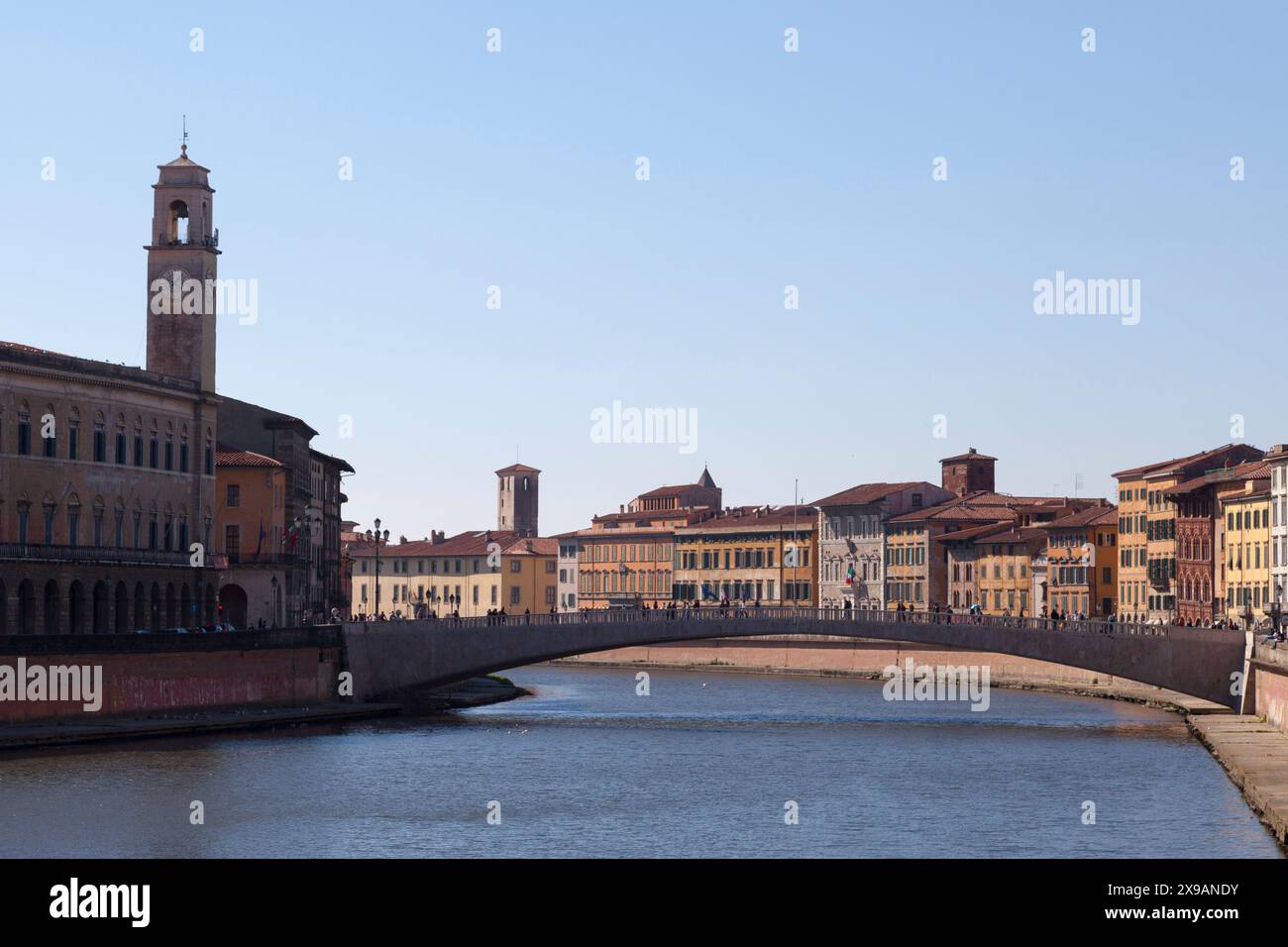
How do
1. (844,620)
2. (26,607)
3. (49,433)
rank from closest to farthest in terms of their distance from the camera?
(26,607), (49,433), (844,620)

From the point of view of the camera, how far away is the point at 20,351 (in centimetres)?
8275

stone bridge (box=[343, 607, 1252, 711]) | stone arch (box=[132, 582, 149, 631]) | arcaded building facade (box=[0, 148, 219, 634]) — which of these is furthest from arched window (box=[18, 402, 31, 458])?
stone bridge (box=[343, 607, 1252, 711])

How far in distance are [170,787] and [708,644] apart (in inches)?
3814

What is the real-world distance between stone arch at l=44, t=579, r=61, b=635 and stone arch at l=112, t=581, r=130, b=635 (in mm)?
4288

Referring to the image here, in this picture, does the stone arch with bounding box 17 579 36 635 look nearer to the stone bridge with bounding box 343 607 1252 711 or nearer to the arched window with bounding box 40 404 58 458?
the arched window with bounding box 40 404 58 458

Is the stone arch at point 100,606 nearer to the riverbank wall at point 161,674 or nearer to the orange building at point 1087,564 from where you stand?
the riverbank wall at point 161,674

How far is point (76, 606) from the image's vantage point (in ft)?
285

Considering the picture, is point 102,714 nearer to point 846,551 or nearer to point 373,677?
point 373,677

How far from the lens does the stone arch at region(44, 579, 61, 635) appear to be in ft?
279

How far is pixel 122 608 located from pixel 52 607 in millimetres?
5035

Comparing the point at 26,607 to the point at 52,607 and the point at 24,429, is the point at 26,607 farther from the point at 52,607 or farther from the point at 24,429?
the point at 24,429

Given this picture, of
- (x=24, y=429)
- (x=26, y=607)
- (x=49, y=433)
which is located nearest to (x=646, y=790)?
(x=26, y=607)
